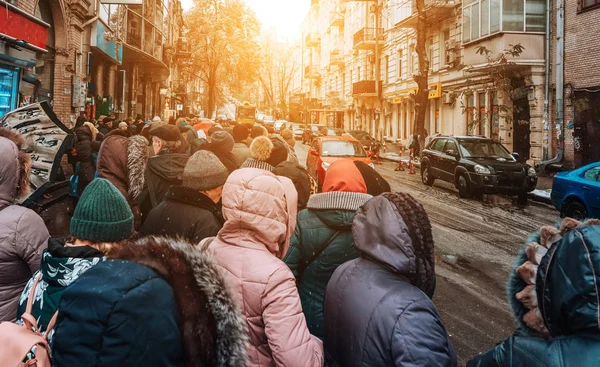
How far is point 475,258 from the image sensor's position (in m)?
7.96

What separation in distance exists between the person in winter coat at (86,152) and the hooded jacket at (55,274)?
20.3ft

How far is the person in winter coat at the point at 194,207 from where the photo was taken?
3535mm

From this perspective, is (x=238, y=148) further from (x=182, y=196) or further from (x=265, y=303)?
(x=265, y=303)

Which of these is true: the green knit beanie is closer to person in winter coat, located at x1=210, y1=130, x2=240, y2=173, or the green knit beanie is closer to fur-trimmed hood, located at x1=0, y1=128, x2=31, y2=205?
fur-trimmed hood, located at x1=0, y1=128, x2=31, y2=205

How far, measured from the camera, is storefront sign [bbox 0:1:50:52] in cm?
907

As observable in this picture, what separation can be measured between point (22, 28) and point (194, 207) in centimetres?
888

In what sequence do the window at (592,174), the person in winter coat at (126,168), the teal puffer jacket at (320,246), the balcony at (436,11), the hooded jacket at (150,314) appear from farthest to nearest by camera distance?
the balcony at (436,11) < the window at (592,174) < the person in winter coat at (126,168) < the teal puffer jacket at (320,246) < the hooded jacket at (150,314)

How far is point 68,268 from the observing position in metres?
2.03

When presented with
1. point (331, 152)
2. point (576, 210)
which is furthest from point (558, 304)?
point (331, 152)

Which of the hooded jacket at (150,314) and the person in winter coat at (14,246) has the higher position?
the hooded jacket at (150,314)

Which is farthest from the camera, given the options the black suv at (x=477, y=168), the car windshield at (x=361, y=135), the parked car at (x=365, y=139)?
the car windshield at (x=361, y=135)

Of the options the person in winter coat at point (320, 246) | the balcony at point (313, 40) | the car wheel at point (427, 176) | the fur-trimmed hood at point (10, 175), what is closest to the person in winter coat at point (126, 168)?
the fur-trimmed hood at point (10, 175)

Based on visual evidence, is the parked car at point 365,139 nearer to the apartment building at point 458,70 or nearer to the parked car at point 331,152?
the apartment building at point 458,70

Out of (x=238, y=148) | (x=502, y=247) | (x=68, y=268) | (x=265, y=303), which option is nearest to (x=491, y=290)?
(x=502, y=247)
